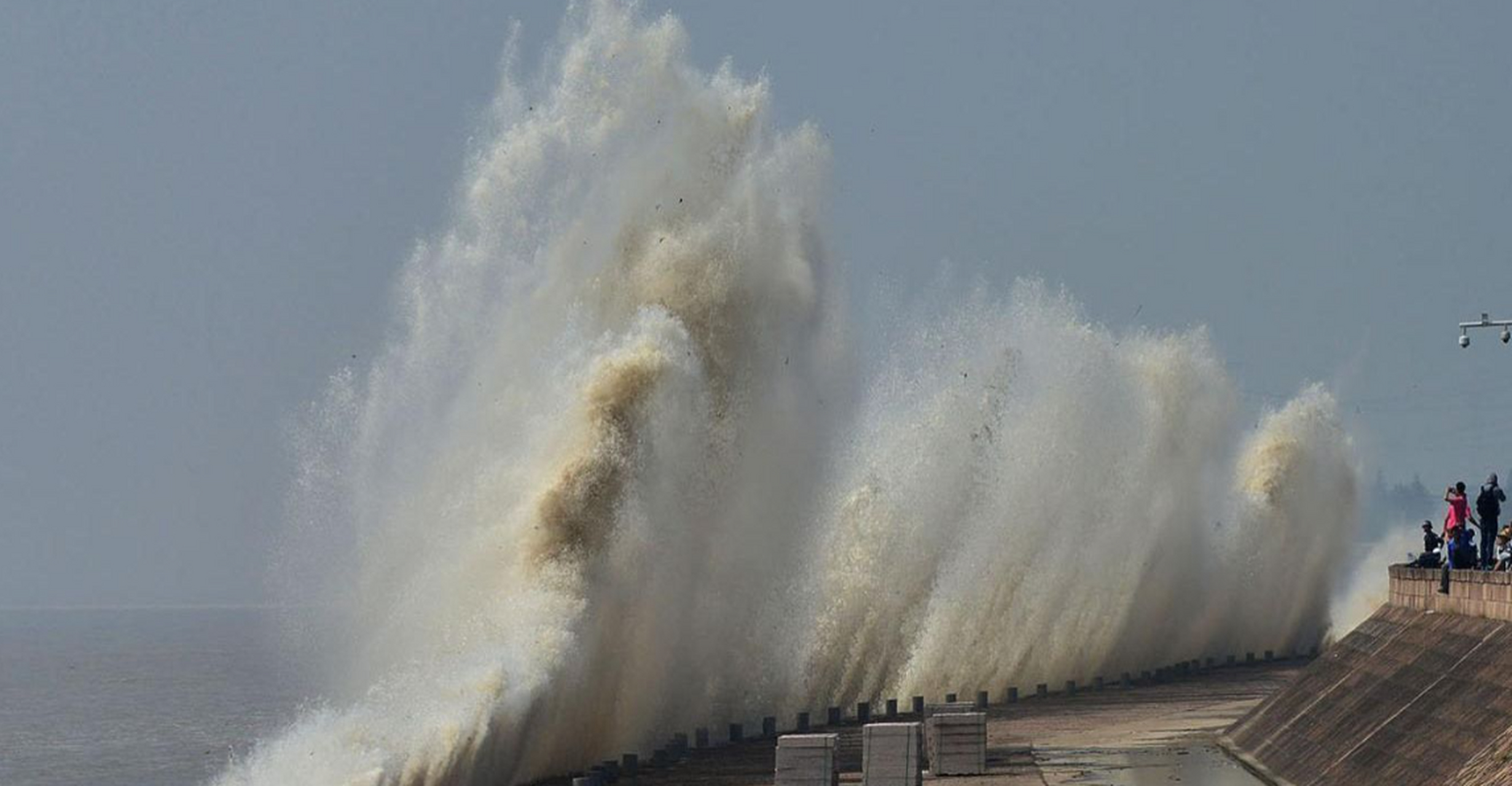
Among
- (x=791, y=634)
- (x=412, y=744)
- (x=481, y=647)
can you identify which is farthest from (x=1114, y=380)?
(x=412, y=744)

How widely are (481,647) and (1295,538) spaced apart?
46489 millimetres

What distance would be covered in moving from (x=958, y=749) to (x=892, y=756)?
150 inches

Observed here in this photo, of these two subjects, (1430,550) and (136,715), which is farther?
(136,715)

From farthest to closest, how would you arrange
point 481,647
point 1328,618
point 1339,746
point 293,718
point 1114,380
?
1. point 293,718
2. point 1328,618
3. point 1114,380
4. point 481,647
5. point 1339,746

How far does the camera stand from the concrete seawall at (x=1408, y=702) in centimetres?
2620

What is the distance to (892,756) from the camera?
30969 millimetres

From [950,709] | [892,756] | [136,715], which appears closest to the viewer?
[892,756]

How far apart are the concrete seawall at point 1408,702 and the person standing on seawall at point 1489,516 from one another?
78cm

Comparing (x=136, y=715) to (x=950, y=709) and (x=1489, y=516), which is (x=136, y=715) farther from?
(x=1489, y=516)

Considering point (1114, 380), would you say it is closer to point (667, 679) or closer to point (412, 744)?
point (667, 679)

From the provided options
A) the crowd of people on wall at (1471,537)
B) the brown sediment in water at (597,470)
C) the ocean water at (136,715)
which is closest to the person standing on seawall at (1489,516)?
the crowd of people on wall at (1471,537)

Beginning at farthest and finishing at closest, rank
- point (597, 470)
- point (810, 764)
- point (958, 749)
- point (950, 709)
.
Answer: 1. point (597, 470)
2. point (950, 709)
3. point (958, 749)
4. point (810, 764)

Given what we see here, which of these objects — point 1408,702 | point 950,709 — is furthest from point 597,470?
point 1408,702

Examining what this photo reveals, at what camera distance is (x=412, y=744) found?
107ft
